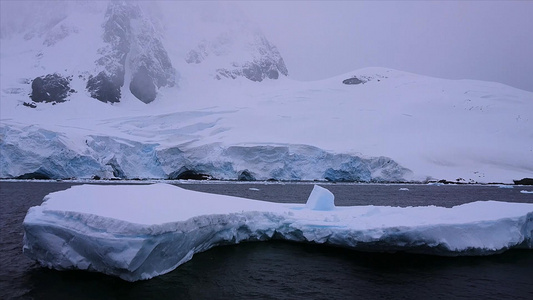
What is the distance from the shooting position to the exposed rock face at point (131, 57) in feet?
270

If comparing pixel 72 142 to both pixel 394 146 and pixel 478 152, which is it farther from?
pixel 478 152

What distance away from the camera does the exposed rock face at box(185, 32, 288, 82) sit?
342ft

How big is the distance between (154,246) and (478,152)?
200 feet

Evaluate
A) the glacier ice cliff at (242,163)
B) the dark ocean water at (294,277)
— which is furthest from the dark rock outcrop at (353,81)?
the dark ocean water at (294,277)

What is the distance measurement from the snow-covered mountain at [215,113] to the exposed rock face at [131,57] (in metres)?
0.27

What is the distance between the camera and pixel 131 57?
88.9m

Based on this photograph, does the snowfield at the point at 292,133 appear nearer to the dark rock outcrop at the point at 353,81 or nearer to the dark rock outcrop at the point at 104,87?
the dark rock outcrop at the point at 104,87

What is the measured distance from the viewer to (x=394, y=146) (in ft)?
195

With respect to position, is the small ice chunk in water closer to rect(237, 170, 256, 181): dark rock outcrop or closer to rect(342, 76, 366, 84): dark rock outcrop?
rect(237, 170, 256, 181): dark rock outcrop

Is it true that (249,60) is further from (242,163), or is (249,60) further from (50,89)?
(242,163)

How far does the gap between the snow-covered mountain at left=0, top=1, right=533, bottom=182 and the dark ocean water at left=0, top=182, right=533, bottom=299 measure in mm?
32649

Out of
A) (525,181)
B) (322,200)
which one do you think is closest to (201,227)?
(322,200)

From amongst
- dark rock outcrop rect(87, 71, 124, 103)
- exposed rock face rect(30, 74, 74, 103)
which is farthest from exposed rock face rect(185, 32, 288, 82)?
exposed rock face rect(30, 74, 74, 103)

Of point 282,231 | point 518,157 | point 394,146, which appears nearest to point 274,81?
point 394,146
